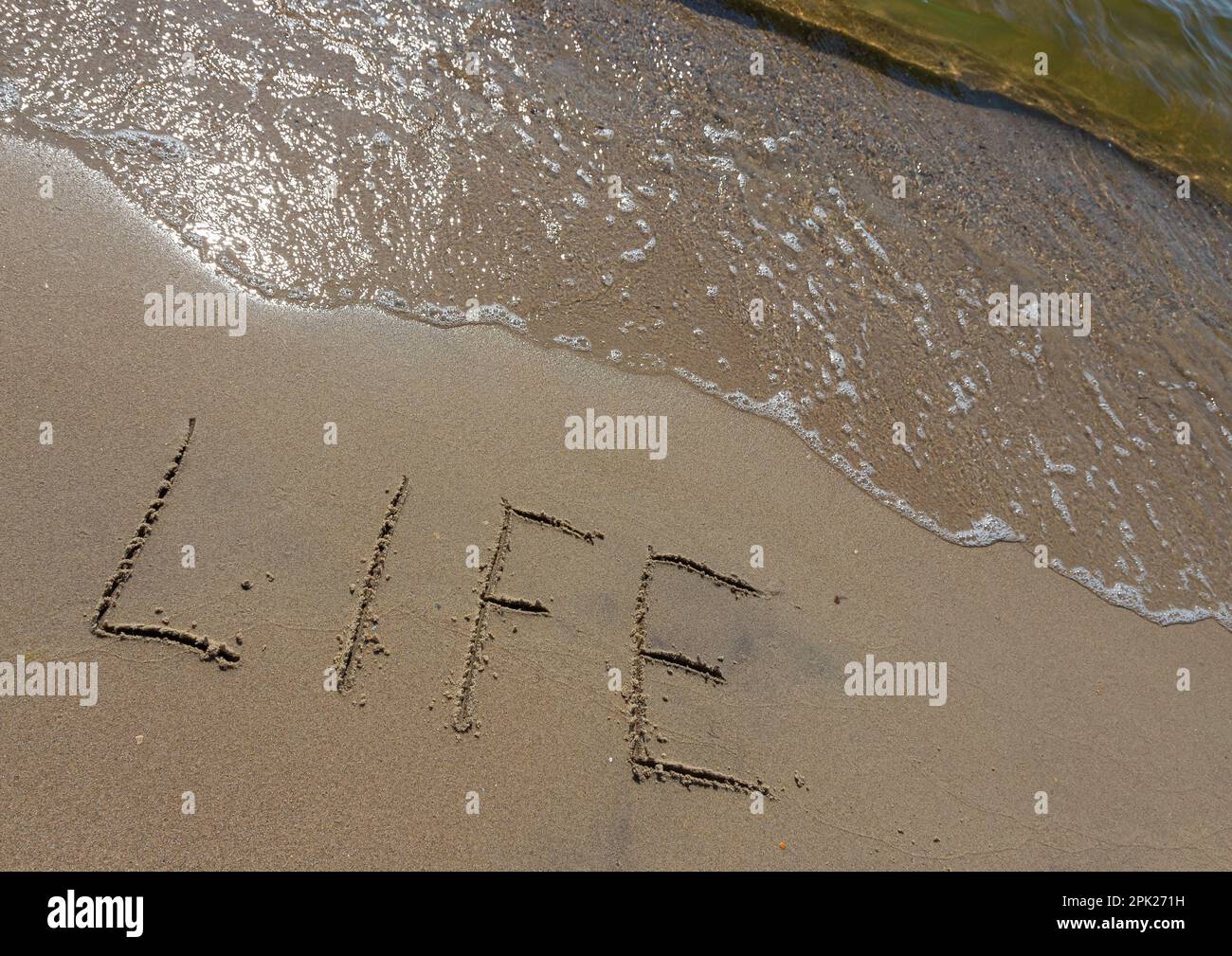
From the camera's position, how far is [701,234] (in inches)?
205

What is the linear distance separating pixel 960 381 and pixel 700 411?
1.80 m

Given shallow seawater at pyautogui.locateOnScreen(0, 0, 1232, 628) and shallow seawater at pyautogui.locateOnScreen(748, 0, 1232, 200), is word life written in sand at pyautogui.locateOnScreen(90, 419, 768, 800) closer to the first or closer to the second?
shallow seawater at pyautogui.locateOnScreen(0, 0, 1232, 628)

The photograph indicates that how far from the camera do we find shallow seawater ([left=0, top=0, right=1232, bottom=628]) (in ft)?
15.1

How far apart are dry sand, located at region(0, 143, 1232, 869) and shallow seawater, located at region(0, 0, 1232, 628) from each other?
0.97 feet

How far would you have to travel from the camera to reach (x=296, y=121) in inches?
195

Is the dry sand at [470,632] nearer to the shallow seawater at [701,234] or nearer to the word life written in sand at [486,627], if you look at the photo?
the word life written in sand at [486,627]

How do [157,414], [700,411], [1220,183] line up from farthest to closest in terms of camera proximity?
[1220,183] < [700,411] < [157,414]

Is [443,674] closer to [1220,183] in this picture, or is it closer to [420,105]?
[420,105]

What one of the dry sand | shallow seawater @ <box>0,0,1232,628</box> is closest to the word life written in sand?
the dry sand

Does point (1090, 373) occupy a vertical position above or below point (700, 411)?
→ above

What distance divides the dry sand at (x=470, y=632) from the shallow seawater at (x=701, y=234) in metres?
0.30

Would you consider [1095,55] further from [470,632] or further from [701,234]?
[470,632]

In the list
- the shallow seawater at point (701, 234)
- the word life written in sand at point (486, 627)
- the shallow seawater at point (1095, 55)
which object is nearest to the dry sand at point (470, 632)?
the word life written in sand at point (486, 627)

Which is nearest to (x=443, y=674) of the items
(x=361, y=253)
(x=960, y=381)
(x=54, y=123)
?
(x=361, y=253)
